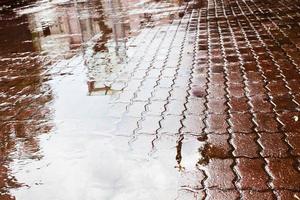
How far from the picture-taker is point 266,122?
13.8 ft

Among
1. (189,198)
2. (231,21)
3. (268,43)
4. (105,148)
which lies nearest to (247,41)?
(268,43)

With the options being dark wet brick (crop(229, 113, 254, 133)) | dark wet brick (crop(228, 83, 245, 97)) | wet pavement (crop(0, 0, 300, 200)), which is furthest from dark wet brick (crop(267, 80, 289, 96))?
dark wet brick (crop(229, 113, 254, 133))

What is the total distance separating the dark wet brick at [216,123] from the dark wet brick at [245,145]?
193 millimetres

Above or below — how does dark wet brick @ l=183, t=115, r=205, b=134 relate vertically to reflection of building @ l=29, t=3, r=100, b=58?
below

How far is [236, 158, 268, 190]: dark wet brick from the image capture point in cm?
310

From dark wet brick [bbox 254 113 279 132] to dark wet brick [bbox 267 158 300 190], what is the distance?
0.66m

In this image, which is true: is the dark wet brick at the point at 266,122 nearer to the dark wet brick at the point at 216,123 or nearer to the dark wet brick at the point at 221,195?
A: the dark wet brick at the point at 216,123

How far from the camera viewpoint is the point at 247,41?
7.88 m

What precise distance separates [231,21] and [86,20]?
532 cm

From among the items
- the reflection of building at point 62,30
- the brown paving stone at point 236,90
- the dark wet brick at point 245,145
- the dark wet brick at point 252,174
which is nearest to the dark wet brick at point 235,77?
the brown paving stone at point 236,90

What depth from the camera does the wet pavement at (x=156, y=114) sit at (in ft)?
10.8

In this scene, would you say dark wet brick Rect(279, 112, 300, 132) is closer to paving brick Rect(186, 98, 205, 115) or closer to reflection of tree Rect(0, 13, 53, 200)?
paving brick Rect(186, 98, 205, 115)

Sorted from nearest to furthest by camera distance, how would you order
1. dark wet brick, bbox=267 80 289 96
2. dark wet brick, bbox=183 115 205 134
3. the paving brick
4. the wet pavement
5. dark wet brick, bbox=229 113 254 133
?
the wet pavement, dark wet brick, bbox=229 113 254 133, dark wet brick, bbox=183 115 205 134, the paving brick, dark wet brick, bbox=267 80 289 96

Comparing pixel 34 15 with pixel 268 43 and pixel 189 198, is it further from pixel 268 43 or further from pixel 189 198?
pixel 189 198
